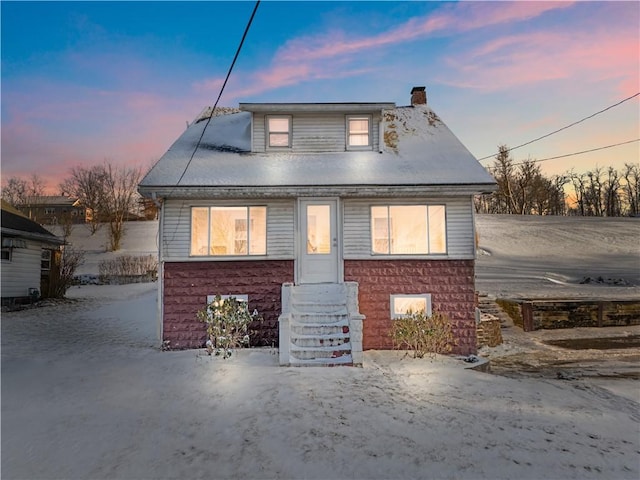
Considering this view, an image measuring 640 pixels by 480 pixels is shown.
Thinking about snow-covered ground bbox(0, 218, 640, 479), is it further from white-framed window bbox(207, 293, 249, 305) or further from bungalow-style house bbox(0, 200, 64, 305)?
bungalow-style house bbox(0, 200, 64, 305)

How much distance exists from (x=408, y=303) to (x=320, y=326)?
8.96 feet

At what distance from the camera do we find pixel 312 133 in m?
11.1

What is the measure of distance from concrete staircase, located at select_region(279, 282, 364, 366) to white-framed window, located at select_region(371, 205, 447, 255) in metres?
1.73

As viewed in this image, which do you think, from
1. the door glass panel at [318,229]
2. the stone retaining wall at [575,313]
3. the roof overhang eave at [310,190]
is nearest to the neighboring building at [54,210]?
the roof overhang eave at [310,190]

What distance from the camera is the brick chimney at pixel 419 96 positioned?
45.4 feet

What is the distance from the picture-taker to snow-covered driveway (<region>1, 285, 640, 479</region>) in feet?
12.4

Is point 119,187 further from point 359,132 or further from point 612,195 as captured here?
point 612,195

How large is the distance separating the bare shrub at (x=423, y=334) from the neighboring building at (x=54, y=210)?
4449cm

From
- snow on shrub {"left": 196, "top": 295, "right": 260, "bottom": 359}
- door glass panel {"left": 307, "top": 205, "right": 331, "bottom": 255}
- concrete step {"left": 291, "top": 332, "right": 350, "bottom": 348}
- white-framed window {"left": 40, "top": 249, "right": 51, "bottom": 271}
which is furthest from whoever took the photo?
white-framed window {"left": 40, "top": 249, "right": 51, "bottom": 271}

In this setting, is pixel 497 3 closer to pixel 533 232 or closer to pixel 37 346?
pixel 37 346

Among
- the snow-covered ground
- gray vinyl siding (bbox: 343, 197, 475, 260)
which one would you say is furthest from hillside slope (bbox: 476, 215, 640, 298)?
the snow-covered ground

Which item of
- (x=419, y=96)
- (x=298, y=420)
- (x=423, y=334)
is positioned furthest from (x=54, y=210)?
(x=298, y=420)

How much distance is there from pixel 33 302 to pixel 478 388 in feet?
67.9

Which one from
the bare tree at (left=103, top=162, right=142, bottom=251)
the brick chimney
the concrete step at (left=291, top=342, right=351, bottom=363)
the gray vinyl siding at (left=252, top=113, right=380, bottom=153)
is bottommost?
the concrete step at (left=291, top=342, right=351, bottom=363)
